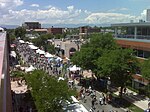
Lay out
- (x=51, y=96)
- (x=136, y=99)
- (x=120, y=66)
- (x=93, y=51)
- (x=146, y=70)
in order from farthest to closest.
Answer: (x=93, y=51), (x=136, y=99), (x=120, y=66), (x=146, y=70), (x=51, y=96)

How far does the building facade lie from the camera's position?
126 feet

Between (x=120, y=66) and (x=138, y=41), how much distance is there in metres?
9.07

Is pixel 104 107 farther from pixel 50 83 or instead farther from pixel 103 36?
pixel 103 36

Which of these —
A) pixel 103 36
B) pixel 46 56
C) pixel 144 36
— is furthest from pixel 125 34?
pixel 46 56

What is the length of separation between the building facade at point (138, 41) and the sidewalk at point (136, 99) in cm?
205

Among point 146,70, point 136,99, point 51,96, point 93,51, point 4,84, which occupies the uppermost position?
point 4,84

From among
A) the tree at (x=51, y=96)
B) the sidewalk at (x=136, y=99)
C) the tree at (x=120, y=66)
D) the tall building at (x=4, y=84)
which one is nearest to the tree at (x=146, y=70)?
the tree at (x=120, y=66)

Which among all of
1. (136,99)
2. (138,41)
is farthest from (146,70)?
(138,41)

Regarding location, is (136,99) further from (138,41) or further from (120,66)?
(138,41)

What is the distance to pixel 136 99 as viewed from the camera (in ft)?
115

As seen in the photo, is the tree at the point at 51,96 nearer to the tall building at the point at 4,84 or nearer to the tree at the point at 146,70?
the tall building at the point at 4,84

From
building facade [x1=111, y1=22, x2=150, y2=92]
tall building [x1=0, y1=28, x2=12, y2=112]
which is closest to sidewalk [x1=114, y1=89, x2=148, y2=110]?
building facade [x1=111, y1=22, x2=150, y2=92]

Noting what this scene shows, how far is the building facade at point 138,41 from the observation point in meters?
38.3

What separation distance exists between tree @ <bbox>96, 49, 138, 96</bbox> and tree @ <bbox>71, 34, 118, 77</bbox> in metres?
6.77
